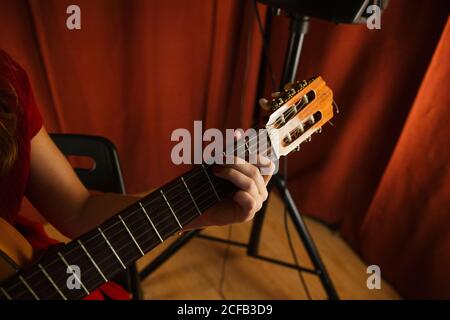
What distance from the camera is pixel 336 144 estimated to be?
1.31 meters

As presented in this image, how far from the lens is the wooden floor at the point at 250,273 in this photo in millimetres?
1227

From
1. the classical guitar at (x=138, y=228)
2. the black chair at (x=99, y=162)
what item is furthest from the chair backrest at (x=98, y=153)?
the classical guitar at (x=138, y=228)

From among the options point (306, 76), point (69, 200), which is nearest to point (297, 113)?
point (69, 200)

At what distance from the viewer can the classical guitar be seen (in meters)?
0.52

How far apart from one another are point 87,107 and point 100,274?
0.82 metres

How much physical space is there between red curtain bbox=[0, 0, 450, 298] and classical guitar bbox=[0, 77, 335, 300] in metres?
0.55

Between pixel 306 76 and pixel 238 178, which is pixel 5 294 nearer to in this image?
pixel 238 178

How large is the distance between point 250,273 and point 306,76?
2.54ft

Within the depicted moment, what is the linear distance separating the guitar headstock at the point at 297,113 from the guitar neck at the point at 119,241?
135 mm

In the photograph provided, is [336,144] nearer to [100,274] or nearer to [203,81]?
[203,81]

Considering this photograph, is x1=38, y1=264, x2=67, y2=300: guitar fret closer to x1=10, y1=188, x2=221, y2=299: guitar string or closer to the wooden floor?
x1=10, y1=188, x2=221, y2=299: guitar string

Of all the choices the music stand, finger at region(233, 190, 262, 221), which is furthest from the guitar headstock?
the music stand

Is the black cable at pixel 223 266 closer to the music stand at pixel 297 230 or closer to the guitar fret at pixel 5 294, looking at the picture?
the music stand at pixel 297 230
